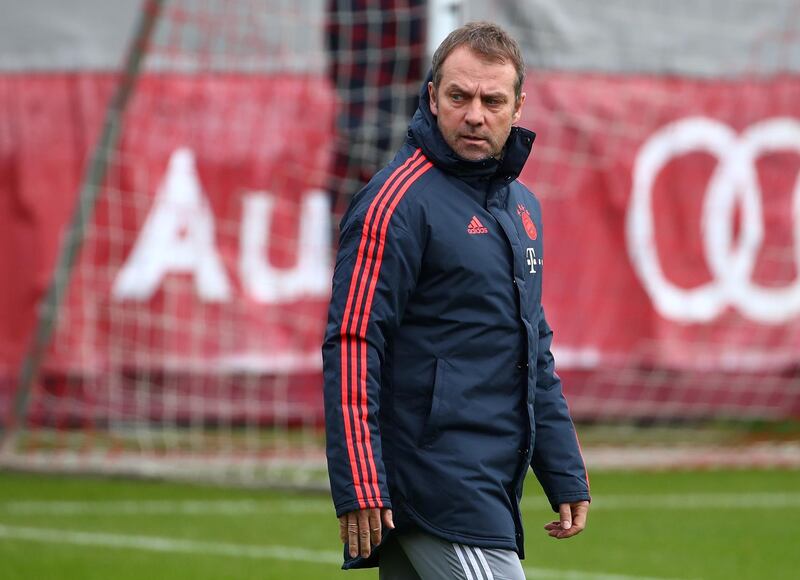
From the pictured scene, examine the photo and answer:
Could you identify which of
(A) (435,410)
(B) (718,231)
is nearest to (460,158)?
(A) (435,410)

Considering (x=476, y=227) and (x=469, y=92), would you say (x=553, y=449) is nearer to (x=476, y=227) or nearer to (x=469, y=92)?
(x=476, y=227)

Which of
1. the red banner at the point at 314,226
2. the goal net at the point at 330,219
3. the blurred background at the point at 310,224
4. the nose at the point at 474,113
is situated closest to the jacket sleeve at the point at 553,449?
the nose at the point at 474,113

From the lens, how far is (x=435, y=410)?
385 cm

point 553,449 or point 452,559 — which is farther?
point 553,449

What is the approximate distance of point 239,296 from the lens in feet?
34.2

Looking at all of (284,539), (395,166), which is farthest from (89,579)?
(395,166)

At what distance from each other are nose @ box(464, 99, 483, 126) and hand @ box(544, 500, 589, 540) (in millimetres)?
971

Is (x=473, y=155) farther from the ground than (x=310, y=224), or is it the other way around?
(x=473, y=155)

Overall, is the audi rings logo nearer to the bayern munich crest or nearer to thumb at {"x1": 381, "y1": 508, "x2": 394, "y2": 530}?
the bayern munich crest

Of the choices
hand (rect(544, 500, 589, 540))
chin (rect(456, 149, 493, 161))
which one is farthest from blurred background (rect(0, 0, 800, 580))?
chin (rect(456, 149, 493, 161))

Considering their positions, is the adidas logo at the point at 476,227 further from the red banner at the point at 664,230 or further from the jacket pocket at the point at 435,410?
the red banner at the point at 664,230

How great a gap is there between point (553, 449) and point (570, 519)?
0.58ft

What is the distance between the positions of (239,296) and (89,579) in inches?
158

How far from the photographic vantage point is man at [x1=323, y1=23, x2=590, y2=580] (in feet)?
12.4
